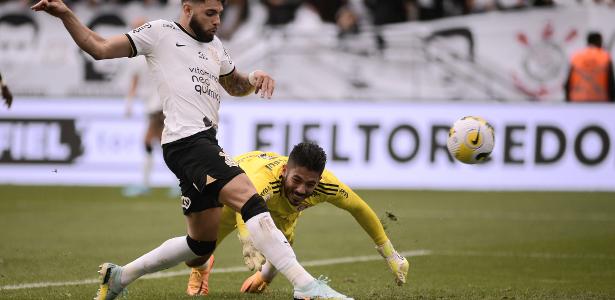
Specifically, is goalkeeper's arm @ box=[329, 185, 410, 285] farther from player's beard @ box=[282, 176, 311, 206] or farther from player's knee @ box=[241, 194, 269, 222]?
player's knee @ box=[241, 194, 269, 222]

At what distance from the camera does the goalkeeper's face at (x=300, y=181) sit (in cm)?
665

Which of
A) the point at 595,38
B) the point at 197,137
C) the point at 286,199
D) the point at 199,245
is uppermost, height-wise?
the point at 197,137

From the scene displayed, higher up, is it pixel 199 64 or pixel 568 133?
pixel 199 64

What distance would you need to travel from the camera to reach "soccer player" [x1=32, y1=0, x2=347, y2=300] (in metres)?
6.02

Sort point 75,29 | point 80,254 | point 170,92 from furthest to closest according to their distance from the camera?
point 80,254, point 170,92, point 75,29

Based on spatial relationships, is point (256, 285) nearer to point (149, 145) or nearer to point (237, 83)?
point (237, 83)

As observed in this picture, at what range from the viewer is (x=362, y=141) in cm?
1717

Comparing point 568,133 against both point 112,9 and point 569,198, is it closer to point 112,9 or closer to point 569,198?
point 569,198

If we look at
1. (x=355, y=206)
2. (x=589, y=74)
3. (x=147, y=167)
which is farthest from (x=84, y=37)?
(x=589, y=74)

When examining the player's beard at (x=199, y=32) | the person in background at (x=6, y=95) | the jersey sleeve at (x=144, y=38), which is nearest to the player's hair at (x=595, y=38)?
the person in background at (x=6, y=95)

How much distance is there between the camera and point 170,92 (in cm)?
643

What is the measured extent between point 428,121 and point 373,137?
36.6 inches

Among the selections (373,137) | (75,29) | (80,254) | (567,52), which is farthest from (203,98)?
(567,52)

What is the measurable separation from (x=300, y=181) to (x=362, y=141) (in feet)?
34.5
